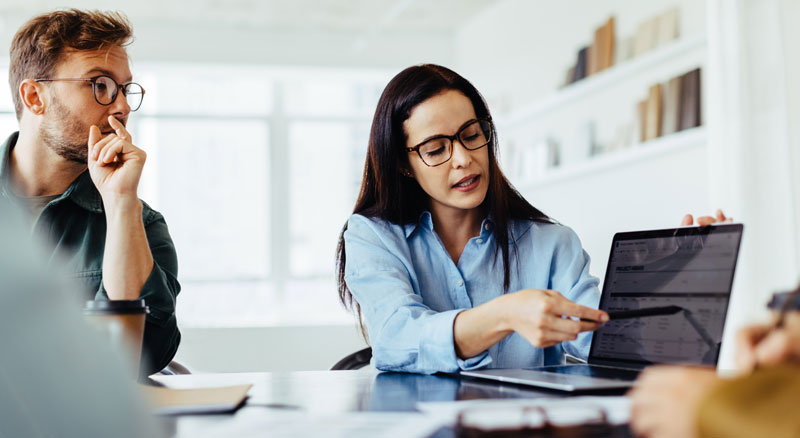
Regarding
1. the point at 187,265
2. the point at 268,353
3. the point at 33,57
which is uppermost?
the point at 33,57

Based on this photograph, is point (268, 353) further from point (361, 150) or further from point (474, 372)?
point (474, 372)

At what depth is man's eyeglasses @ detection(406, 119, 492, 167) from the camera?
5.66 feet

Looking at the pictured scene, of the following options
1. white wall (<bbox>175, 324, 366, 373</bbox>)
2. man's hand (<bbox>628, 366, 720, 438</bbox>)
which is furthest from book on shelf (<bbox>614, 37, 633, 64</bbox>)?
man's hand (<bbox>628, 366, 720, 438</bbox>)

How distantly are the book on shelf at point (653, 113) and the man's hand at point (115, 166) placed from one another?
2752mm

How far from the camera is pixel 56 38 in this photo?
6.16ft

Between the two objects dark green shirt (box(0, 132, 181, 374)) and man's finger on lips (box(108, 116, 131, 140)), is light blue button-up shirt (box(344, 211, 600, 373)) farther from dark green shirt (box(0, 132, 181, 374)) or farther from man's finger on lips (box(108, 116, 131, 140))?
man's finger on lips (box(108, 116, 131, 140))

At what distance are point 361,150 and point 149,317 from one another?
18.2 feet

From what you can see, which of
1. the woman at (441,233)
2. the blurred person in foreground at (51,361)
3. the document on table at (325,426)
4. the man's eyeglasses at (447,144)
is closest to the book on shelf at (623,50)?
the woman at (441,233)

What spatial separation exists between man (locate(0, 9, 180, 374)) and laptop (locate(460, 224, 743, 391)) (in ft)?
3.01

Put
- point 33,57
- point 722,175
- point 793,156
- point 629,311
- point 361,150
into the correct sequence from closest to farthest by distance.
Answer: point 629,311 → point 33,57 → point 793,156 → point 722,175 → point 361,150

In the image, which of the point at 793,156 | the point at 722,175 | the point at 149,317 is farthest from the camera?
the point at 722,175

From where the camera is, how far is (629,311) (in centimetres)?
124

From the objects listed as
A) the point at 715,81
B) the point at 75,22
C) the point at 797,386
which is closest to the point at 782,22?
the point at 715,81

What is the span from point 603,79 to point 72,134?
3044 millimetres
